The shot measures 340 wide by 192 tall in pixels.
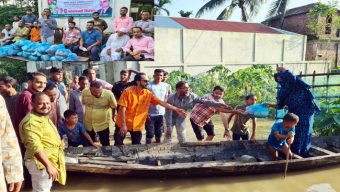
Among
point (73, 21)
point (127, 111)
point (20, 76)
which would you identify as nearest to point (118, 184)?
point (127, 111)

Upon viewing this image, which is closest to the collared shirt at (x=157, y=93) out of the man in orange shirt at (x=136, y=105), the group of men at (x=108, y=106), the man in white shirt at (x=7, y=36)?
the group of men at (x=108, y=106)

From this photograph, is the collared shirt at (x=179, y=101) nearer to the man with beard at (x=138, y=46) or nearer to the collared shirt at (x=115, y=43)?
the man with beard at (x=138, y=46)

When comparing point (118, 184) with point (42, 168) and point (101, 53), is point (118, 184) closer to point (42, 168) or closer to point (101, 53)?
point (42, 168)

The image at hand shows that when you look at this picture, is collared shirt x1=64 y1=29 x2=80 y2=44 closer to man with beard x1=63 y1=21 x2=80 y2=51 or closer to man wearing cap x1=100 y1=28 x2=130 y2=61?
man with beard x1=63 y1=21 x2=80 y2=51

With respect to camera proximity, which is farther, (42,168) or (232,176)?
(232,176)

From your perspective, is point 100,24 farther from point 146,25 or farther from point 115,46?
point 146,25

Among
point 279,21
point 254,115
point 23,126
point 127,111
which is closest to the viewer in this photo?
point 23,126

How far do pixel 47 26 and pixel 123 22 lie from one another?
2.11m

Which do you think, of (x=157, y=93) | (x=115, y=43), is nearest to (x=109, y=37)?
(x=115, y=43)

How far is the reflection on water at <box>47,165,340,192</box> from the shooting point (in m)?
4.20

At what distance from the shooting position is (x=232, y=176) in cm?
454

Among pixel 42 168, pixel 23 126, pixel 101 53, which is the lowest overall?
pixel 42 168

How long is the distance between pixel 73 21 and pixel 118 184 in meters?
4.02

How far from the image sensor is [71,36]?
21.7ft
